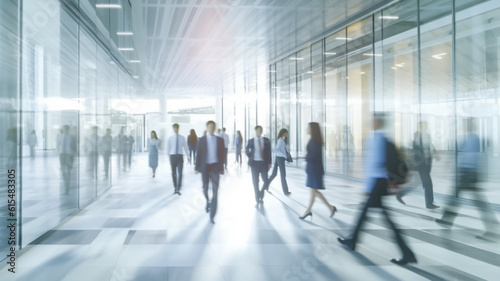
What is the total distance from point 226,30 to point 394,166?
10552 millimetres

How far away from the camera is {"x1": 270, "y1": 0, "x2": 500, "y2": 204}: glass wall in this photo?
37.1 feet

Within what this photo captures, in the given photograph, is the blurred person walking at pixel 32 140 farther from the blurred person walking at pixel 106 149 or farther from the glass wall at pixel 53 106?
the blurred person walking at pixel 106 149

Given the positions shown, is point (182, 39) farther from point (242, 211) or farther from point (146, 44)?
point (242, 211)

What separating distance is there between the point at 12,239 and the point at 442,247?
18.5 ft

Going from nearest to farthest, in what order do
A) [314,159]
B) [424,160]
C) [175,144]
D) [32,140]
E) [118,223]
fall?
[32,140] < [118,223] < [314,159] < [424,160] < [175,144]

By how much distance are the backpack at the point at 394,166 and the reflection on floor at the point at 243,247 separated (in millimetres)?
1004

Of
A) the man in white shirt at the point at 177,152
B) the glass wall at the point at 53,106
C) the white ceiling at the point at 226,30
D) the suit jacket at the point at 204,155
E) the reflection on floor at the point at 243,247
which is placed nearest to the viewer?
the reflection on floor at the point at 243,247

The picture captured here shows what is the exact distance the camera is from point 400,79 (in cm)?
1538

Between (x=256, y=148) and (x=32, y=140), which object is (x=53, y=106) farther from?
(x=256, y=148)

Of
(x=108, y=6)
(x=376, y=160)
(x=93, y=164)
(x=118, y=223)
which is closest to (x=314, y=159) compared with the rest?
(x=376, y=160)

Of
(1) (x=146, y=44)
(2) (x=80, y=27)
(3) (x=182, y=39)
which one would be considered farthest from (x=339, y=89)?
(2) (x=80, y=27)

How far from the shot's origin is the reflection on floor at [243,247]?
448 centimetres

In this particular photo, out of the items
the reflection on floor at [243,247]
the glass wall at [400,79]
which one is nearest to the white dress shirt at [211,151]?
the reflection on floor at [243,247]

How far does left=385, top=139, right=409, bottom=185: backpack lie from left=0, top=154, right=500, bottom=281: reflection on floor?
39.5 inches
